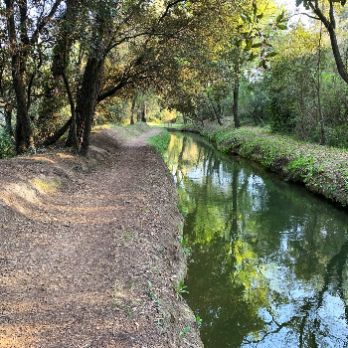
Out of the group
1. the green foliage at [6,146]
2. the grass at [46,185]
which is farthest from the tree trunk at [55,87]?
the grass at [46,185]

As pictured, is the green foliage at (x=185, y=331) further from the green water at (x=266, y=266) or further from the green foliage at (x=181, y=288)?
the green foliage at (x=181, y=288)

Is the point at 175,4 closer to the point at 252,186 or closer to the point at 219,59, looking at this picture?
the point at 219,59

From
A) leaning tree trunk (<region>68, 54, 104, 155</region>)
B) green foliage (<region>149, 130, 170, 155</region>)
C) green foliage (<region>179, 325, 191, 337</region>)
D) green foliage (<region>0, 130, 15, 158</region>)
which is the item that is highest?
leaning tree trunk (<region>68, 54, 104, 155</region>)

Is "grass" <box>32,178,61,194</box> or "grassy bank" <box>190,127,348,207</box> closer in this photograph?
"grass" <box>32,178,61,194</box>

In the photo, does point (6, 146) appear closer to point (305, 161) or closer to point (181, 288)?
point (181, 288)

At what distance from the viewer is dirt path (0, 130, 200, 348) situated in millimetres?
5562

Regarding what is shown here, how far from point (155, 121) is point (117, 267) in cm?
7920

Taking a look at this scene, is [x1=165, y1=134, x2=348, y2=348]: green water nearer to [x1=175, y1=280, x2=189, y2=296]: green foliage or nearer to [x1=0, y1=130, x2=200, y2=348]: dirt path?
[x1=175, y1=280, x2=189, y2=296]: green foliage

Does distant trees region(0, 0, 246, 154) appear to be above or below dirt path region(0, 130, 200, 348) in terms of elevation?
above

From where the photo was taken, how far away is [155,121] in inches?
3381

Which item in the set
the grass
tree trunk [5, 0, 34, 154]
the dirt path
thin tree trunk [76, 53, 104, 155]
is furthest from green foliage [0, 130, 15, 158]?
the grass

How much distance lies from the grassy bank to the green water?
1.86 feet

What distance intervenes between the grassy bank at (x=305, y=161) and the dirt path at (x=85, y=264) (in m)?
6.89

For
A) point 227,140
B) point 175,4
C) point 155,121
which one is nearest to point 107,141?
point 175,4
